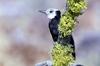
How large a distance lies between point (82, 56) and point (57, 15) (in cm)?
88

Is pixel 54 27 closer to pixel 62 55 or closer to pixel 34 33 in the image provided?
pixel 62 55

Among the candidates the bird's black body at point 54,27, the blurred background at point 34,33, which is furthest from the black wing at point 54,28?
the blurred background at point 34,33

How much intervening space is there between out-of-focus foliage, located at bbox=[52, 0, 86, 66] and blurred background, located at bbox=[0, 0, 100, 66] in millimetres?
1183

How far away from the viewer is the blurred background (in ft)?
8.21

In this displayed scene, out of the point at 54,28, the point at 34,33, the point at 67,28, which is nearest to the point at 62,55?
the point at 67,28

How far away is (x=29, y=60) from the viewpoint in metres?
2.54

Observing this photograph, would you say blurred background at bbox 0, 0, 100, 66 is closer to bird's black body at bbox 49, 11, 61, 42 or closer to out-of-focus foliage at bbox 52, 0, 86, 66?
bird's black body at bbox 49, 11, 61, 42

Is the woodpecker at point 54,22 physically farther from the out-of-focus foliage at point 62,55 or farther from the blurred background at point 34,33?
the blurred background at point 34,33

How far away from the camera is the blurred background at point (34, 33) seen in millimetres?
2504

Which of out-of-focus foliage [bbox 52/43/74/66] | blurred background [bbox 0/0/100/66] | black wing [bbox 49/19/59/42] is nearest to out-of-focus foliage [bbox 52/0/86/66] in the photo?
out-of-focus foliage [bbox 52/43/74/66]

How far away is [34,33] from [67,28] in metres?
1.24

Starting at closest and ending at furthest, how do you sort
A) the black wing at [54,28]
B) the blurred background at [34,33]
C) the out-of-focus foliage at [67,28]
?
1. the out-of-focus foliage at [67,28]
2. the black wing at [54,28]
3. the blurred background at [34,33]

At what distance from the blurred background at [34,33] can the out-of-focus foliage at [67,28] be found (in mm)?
1183

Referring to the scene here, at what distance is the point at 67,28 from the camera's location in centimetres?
129
